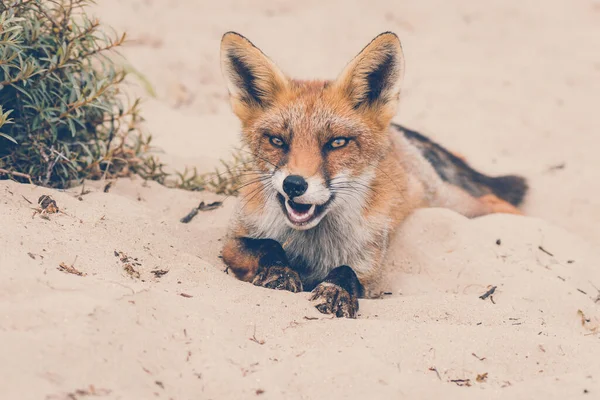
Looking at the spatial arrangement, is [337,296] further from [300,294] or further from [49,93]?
[49,93]

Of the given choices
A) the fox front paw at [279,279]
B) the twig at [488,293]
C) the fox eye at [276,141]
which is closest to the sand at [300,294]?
the twig at [488,293]

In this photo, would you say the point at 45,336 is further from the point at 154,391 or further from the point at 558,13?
the point at 558,13

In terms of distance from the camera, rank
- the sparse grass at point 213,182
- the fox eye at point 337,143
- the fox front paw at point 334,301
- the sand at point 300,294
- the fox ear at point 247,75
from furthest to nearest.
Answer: the sparse grass at point 213,182 → the fox ear at point 247,75 → the fox eye at point 337,143 → the fox front paw at point 334,301 → the sand at point 300,294

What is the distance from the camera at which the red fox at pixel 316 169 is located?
3.51 meters

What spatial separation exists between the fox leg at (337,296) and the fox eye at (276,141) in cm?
73

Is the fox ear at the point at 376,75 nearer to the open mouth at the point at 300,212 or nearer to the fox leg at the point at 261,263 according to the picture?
the open mouth at the point at 300,212

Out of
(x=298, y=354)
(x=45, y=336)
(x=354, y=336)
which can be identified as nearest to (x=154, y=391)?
(x=45, y=336)

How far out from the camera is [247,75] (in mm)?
3879

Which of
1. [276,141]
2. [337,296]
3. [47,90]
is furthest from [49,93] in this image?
[337,296]

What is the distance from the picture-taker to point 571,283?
3.91 meters

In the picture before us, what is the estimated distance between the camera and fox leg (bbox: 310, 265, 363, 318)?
3193 mm

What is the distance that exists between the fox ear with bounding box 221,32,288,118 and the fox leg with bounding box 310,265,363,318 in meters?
1.07

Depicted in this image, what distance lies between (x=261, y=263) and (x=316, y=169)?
0.60 meters

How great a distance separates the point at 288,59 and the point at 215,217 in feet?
12.9
